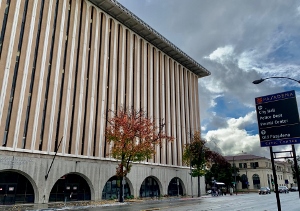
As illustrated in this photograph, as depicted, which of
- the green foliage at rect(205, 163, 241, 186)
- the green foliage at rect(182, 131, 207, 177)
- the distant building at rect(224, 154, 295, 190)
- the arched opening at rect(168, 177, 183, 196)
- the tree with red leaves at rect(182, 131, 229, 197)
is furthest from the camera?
the distant building at rect(224, 154, 295, 190)

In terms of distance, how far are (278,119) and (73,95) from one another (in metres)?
29.3

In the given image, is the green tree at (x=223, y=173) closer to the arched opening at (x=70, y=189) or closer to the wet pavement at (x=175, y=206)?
the wet pavement at (x=175, y=206)

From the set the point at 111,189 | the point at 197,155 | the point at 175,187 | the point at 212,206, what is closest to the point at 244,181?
the point at 175,187

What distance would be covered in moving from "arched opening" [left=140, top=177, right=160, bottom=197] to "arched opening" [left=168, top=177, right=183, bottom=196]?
13.2ft

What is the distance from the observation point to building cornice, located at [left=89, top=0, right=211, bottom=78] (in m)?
45.5

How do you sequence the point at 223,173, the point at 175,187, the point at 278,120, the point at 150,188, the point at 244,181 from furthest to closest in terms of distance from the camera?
the point at 244,181 < the point at 223,173 < the point at 175,187 < the point at 150,188 < the point at 278,120

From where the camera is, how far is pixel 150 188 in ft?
164

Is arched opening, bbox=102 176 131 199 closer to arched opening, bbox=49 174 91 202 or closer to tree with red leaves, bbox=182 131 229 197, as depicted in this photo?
arched opening, bbox=49 174 91 202

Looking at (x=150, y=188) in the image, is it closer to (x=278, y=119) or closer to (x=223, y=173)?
(x=278, y=119)

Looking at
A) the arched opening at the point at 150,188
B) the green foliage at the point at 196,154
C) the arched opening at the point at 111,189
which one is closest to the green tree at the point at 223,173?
the green foliage at the point at 196,154

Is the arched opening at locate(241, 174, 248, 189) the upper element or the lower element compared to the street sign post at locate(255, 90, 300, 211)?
lower

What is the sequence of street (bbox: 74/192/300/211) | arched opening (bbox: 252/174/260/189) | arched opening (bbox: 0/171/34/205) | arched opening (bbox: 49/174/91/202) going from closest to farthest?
street (bbox: 74/192/300/211) < arched opening (bbox: 0/171/34/205) < arched opening (bbox: 49/174/91/202) < arched opening (bbox: 252/174/260/189)

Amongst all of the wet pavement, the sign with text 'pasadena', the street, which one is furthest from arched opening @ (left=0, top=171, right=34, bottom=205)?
the sign with text 'pasadena'

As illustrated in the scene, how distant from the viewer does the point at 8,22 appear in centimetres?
3203
